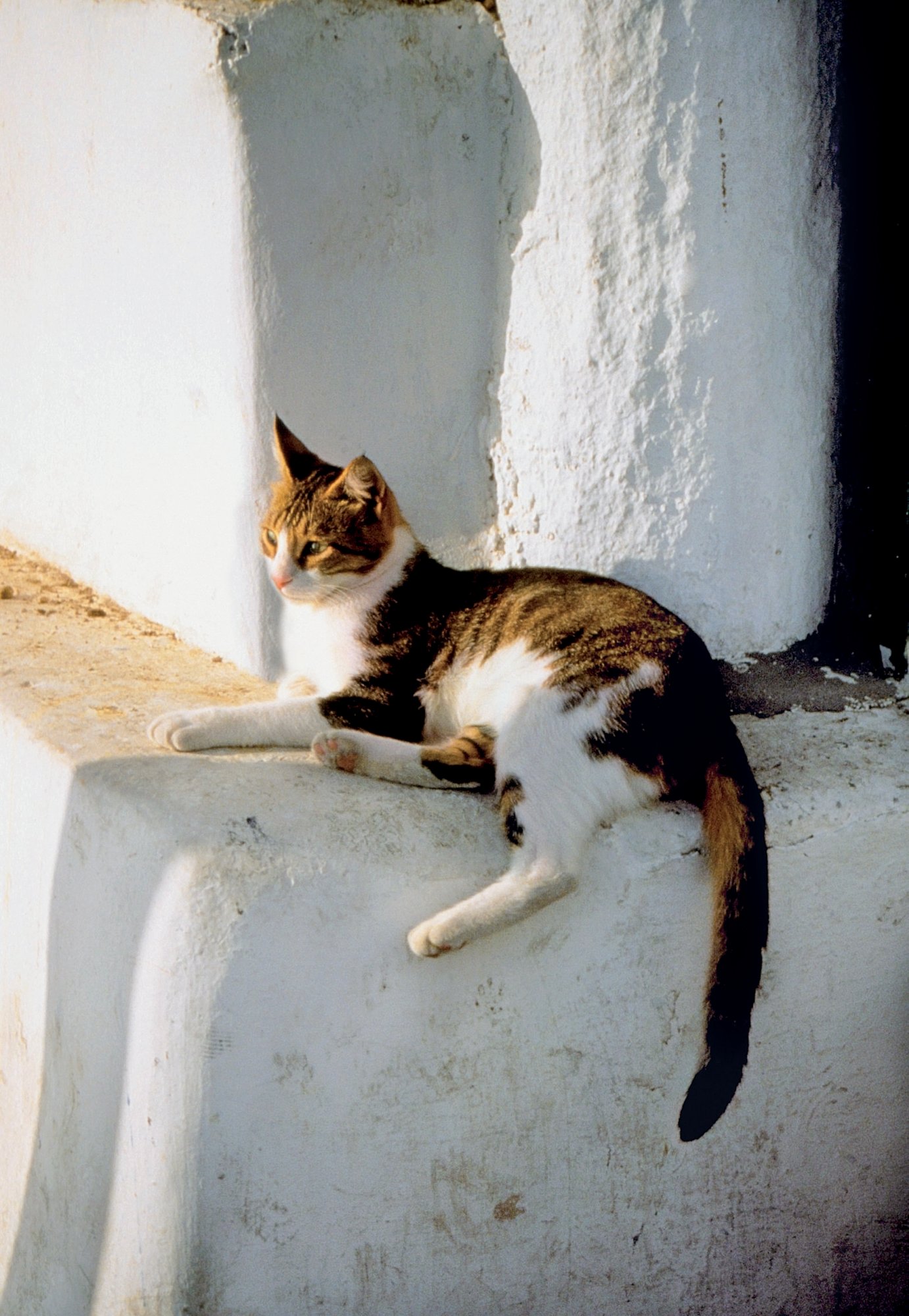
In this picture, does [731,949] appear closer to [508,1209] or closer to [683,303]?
[508,1209]

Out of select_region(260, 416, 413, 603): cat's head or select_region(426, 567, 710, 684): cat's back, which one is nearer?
select_region(426, 567, 710, 684): cat's back

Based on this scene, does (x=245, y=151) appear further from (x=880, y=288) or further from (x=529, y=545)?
(x=880, y=288)

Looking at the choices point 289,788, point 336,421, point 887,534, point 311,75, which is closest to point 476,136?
point 311,75

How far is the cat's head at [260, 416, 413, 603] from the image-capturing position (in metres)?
2.66

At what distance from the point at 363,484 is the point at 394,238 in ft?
2.39

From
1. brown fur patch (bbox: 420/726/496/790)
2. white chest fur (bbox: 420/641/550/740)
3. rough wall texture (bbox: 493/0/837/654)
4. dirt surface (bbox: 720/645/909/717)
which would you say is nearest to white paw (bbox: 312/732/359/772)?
brown fur patch (bbox: 420/726/496/790)

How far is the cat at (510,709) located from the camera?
2.23m

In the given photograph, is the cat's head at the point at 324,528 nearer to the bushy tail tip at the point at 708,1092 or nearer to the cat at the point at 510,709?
the cat at the point at 510,709

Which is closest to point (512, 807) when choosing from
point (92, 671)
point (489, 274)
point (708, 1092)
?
point (708, 1092)

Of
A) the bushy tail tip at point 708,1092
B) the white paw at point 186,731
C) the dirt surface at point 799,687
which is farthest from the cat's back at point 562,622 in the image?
the bushy tail tip at point 708,1092

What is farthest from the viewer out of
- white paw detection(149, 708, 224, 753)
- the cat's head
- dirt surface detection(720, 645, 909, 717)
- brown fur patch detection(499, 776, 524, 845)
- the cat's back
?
dirt surface detection(720, 645, 909, 717)

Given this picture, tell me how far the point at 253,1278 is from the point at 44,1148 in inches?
24.2

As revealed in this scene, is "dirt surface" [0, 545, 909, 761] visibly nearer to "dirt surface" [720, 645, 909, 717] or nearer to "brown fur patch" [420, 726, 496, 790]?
"dirt surface" [720, 645, 909, 717]

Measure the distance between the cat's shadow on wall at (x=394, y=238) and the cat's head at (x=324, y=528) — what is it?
25 centimetres
